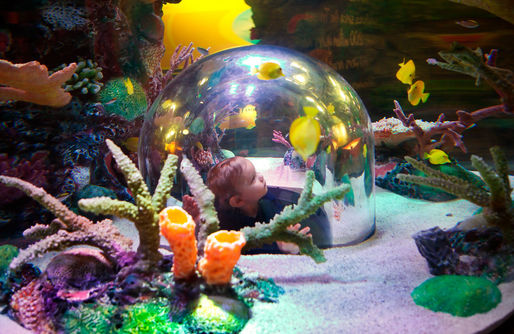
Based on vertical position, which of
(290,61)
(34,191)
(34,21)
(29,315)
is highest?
(34,21)

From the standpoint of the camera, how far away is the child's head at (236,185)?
2.24m

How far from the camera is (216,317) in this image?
124 centimetres

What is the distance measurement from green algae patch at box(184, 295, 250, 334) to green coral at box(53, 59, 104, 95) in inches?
94.4

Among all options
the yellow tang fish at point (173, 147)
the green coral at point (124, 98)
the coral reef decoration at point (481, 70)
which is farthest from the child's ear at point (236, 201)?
the green coral at point (124, 98)

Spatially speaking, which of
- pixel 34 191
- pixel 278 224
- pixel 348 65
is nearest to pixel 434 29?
pixel 348 65

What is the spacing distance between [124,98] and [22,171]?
111 centimetres

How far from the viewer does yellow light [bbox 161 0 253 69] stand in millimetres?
7164

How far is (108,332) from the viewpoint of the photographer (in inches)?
48.5

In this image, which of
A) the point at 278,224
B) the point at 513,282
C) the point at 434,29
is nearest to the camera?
the point at 513,282

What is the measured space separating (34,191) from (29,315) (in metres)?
0.55

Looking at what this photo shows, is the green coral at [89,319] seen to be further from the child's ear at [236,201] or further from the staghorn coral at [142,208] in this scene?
the child's ear at [236,201]

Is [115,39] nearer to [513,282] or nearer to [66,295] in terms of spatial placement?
[66,295]

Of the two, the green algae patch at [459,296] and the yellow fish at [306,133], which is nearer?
the green algae patch at [459,296]

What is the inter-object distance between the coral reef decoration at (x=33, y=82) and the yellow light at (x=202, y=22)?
5.09m
